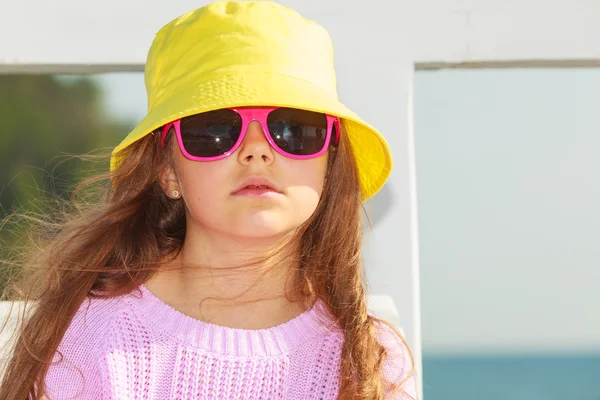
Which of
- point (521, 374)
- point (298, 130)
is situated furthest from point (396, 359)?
point (521, 374)

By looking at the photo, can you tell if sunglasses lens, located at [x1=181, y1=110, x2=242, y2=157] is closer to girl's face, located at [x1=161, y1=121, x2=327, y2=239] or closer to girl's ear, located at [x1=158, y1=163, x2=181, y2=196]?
girl's face, located at [x1=161, y1=121, x2=327, y2=239]

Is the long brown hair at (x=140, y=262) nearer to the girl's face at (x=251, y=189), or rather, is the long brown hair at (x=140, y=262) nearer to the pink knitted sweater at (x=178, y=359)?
the pink knitted sweater at (x=178, y=359)

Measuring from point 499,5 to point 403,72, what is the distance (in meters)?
0.32

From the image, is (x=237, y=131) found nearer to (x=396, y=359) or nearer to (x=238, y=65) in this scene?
(x=238, y=65)

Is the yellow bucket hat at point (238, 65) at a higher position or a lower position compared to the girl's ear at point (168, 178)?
higher

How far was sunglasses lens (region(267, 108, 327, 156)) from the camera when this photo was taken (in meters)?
1.78

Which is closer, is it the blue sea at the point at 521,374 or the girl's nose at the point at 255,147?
the girl's nose at the point at 255,147

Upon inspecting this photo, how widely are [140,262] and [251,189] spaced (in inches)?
14.9

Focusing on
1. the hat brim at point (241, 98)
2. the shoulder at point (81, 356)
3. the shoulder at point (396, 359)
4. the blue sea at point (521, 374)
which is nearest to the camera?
the hat brim at point (241, 98)

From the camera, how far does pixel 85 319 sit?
1918 mm

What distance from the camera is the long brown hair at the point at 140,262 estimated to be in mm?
1889

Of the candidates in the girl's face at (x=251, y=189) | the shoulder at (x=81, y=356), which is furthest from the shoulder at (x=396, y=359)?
the shoulder at (x=81, y=356)

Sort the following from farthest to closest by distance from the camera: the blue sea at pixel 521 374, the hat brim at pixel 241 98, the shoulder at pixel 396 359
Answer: the blue sea at pixel 521 374 < the shoulder at pixel 396 359 < the hat brim at pixel 241 98

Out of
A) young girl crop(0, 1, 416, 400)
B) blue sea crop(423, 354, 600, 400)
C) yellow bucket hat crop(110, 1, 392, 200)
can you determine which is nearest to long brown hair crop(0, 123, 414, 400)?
young girl crop(0, 1, 416, 400)
